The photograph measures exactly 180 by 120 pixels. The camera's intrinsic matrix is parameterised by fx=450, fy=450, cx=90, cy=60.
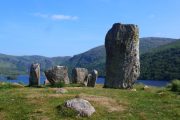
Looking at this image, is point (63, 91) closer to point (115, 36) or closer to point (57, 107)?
point (57, 107)

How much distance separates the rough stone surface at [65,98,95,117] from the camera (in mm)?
24594

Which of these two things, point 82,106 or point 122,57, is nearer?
point 82,106

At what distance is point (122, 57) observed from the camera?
123ft

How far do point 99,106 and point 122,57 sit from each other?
11881 mm

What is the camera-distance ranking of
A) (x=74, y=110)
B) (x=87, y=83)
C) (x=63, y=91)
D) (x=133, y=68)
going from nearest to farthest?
(x=74, y=110) < (x=63, y=91) < (x=133, y=68) < (x=87, y=83)

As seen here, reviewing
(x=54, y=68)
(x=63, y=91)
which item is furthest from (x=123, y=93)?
(x=54, y=68)

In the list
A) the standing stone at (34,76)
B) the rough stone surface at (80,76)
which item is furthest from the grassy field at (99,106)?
the rough stone surface at (80,76)

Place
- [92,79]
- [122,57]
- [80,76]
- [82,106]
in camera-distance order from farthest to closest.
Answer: [80,76]
[92,79]
[122,57]
[82,106]

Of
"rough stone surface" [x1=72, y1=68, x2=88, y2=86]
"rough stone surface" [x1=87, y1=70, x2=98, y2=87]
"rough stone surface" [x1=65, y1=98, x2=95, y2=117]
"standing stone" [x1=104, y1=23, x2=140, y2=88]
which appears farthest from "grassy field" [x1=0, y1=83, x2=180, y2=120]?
"rough stone surface" [x1=72, y1=68, x2=88, y2=86]

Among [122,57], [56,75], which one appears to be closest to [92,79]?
[56,75]

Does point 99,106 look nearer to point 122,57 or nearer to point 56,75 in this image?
point 122,57

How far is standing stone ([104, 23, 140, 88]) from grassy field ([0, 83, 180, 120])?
592 cm

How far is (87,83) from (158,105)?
19.9 meters

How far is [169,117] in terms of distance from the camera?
24.9 meters
